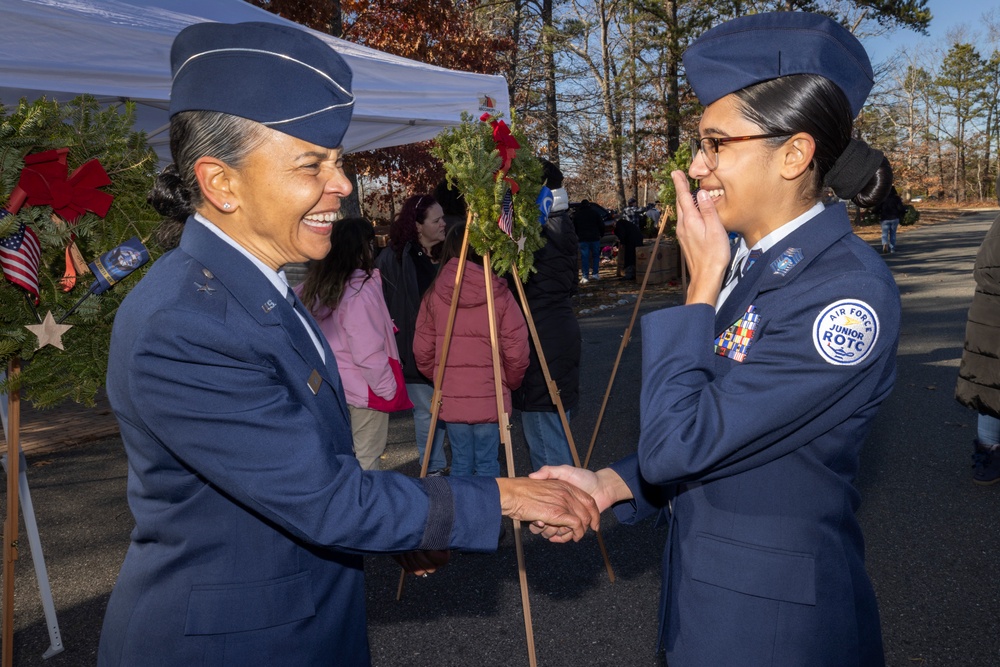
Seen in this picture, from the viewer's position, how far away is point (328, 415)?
1696 millimetres

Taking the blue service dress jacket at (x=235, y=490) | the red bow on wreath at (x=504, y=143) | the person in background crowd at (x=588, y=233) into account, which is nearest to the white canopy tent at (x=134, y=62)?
the red bow on wreath at (x=504, y=143)

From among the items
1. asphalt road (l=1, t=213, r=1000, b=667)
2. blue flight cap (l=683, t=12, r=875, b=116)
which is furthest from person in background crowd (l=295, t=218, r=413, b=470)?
blue flight cap (l=683, t=12, r=875, b=116)

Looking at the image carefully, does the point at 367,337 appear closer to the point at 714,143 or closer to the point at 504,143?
the point at 504,143

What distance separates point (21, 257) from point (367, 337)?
86.9 inches

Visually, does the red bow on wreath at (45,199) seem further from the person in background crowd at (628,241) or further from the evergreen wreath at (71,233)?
the person in background crowd at (628,241)

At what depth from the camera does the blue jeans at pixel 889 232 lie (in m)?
19.4

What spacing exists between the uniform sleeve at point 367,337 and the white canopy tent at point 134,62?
149 cm

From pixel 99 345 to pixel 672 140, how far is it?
22680mm

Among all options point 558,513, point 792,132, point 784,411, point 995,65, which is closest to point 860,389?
point 784,411

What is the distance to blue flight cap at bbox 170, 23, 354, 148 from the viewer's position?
1.60m

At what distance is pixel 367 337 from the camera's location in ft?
15.9

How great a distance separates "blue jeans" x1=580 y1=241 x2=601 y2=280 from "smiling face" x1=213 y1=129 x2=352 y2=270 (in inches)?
602

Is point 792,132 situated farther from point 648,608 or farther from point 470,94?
point 470,94

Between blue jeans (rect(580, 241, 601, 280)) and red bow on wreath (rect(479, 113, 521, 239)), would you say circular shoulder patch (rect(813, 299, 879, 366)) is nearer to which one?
red bow on wreath (rect(479, 113, 521, 239))
